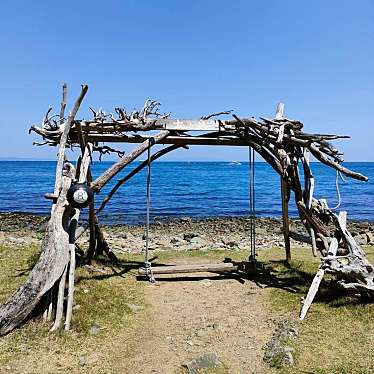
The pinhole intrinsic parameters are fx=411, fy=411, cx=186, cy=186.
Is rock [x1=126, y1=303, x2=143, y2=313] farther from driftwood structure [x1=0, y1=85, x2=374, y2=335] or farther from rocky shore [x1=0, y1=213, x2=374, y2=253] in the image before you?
rocky shore [x1=0, y1=213, x2=374, y2=253]

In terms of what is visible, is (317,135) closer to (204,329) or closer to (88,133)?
(204,329)

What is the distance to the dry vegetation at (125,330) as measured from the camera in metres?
5.69

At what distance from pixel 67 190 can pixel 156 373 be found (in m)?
3.63

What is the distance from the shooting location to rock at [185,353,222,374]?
5.53 meters

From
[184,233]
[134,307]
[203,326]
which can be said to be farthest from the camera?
[184,233]

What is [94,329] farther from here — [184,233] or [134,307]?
[184,233]

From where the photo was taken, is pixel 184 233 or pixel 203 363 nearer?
pixel 203 363

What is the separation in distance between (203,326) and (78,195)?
323 centimetres

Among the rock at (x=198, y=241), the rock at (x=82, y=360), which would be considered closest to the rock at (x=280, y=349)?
the rock at (x=82, y=360)

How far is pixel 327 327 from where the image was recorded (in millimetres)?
6945

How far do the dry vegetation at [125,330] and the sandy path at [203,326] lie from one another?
204mm

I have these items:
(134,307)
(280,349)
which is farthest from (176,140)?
(280,349)

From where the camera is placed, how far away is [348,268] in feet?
25.6

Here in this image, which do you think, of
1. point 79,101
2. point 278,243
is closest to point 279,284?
point 79,101
